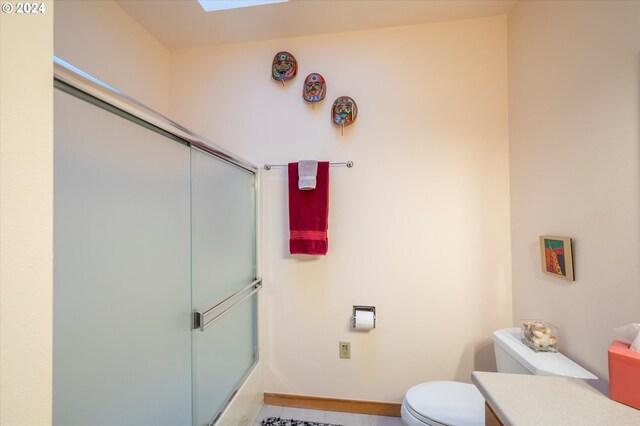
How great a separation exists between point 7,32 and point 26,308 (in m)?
0.43

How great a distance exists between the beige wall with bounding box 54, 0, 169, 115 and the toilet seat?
2.30 meters

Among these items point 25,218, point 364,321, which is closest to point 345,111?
point 364,321

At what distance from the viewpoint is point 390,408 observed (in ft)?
5.25

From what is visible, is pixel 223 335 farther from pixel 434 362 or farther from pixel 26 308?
pixel 434 362

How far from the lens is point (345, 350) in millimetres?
1653

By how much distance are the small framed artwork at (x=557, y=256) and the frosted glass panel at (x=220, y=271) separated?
63.6 inches

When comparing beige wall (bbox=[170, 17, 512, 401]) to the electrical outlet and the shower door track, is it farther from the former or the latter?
the shower door track

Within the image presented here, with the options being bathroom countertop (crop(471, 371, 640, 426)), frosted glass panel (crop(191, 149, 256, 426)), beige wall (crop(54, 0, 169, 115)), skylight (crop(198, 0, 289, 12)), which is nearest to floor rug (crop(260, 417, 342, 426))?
frosted glass panel (crop(191, 149, 256, 426))

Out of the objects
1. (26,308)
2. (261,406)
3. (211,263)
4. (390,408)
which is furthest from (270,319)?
(26,308)

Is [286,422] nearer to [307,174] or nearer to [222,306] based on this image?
[222,306]

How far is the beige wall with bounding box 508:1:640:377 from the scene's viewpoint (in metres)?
0.88

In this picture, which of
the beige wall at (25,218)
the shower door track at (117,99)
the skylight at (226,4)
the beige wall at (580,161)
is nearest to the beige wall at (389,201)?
the beige wall at (580,161)

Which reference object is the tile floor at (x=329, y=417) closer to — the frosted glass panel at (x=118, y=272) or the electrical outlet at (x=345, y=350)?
the electrical outlet at (x=345, y=350)

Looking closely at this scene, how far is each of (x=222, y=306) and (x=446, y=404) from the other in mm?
1160
